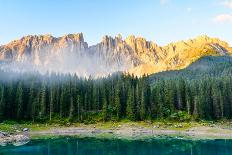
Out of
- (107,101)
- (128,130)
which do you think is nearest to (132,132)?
(128,130)

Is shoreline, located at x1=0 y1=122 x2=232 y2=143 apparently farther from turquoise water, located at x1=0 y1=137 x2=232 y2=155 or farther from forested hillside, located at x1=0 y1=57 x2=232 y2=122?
turquoise water, located at x1=0 y1=137 x2=232 y2=155

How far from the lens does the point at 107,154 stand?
65.8 m

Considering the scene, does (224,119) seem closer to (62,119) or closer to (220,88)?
(220,88)

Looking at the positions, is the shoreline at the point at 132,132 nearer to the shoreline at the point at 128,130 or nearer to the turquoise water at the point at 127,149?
the shoreline at the point at 128,130

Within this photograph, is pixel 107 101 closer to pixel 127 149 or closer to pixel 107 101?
pixel 107 101

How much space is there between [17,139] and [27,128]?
82.2ft

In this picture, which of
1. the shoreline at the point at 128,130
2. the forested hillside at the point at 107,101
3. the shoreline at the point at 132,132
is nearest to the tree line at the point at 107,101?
the forested hillside at the point at 107,101

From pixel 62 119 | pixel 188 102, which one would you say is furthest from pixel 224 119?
pixel 62 119

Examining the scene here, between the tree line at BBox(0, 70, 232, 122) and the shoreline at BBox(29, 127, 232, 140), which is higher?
the tree line at BBox(0, 70, 232, 122)

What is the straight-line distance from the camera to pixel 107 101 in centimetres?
14912

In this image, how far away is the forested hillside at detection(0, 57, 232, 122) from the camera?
135 metres

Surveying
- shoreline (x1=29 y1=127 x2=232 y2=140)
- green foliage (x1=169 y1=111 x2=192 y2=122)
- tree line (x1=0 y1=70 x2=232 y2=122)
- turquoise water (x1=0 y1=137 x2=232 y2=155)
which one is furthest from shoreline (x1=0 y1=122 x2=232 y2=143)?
turquoise water (x1=0 y1=137 x2=232 y2=155)

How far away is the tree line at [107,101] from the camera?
443 feet

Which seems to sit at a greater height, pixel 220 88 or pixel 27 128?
pixel 220 88
